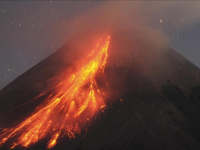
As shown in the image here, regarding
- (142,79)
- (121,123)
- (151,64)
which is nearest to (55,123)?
(121,123)

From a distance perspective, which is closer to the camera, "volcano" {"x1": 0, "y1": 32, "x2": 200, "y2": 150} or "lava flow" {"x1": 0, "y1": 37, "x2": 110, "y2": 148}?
"volcano" {"x1": 0, "y1": 32, "x2": 200, "y2": 150}

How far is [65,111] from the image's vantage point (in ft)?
86.3

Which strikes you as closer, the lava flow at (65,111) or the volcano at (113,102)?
the volcano at (113,102)

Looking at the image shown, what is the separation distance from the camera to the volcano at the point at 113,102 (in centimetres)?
2062

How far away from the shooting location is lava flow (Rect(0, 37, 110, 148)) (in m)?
22.3

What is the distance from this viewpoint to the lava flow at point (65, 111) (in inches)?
877

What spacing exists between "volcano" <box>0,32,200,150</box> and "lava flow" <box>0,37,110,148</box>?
9 centimetres

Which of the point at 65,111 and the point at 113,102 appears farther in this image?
the point at 113,102

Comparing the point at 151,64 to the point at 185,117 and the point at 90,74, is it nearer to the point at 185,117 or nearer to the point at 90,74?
the point at 90,74

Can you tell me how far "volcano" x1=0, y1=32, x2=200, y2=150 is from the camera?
20.6 metres

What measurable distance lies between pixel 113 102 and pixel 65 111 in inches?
248

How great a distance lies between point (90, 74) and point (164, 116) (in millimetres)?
14801

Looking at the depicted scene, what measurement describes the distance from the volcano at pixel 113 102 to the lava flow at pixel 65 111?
0.29 ft

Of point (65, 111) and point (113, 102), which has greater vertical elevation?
point (65, 111)
